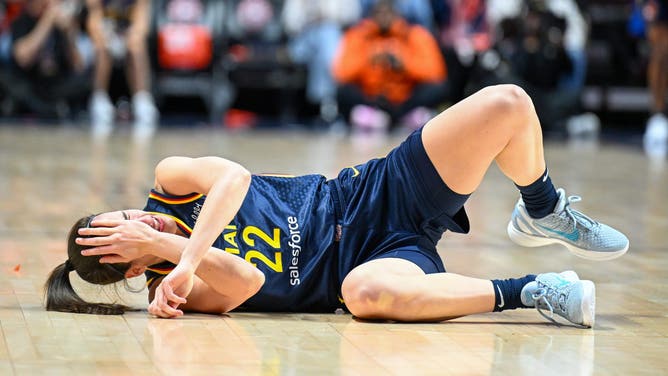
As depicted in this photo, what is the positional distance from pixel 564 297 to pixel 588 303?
0.07 metres

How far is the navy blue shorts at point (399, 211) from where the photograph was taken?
130 inches

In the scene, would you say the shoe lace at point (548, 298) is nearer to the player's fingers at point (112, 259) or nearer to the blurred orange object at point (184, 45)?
the player's fingers at point (112, 259)

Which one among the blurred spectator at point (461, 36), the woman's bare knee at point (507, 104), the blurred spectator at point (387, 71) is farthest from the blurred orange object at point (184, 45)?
the woman's bare knee at point (507, 104)

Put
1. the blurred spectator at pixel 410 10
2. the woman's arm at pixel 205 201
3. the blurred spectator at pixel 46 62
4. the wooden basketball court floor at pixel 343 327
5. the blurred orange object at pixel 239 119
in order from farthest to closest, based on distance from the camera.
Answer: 1. the blurred orange object at pixel 239 119
2. the blurred spectator at pixel 410 10
3. the blurred spectator at pixel 46 62
4. the woman's arm at pixel 205 201
5. the wooden basketball court floor at pixel 343 327

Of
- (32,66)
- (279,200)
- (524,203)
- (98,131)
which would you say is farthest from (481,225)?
(32,66)

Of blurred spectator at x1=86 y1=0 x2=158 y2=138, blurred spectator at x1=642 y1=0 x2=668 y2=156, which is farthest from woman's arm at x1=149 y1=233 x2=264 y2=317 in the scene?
blurred spectator at x1=86 y1=0 x2=158 y2=138

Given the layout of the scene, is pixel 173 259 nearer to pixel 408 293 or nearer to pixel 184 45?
pixel 408 293

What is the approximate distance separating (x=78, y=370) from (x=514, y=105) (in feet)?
4.42

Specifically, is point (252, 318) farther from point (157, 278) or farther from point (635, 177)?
point (635, 177)

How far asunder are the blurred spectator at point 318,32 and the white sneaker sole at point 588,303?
A: 8.91 meters

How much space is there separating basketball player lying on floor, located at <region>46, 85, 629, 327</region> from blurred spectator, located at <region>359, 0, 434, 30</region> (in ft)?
27.7

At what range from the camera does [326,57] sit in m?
12.1

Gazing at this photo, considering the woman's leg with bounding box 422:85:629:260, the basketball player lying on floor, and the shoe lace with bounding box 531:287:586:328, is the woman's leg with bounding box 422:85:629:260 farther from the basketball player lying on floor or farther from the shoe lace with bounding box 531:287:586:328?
the shoe lace with bounding box 531:287:586:328

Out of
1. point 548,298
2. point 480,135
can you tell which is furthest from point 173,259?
point 548,298
